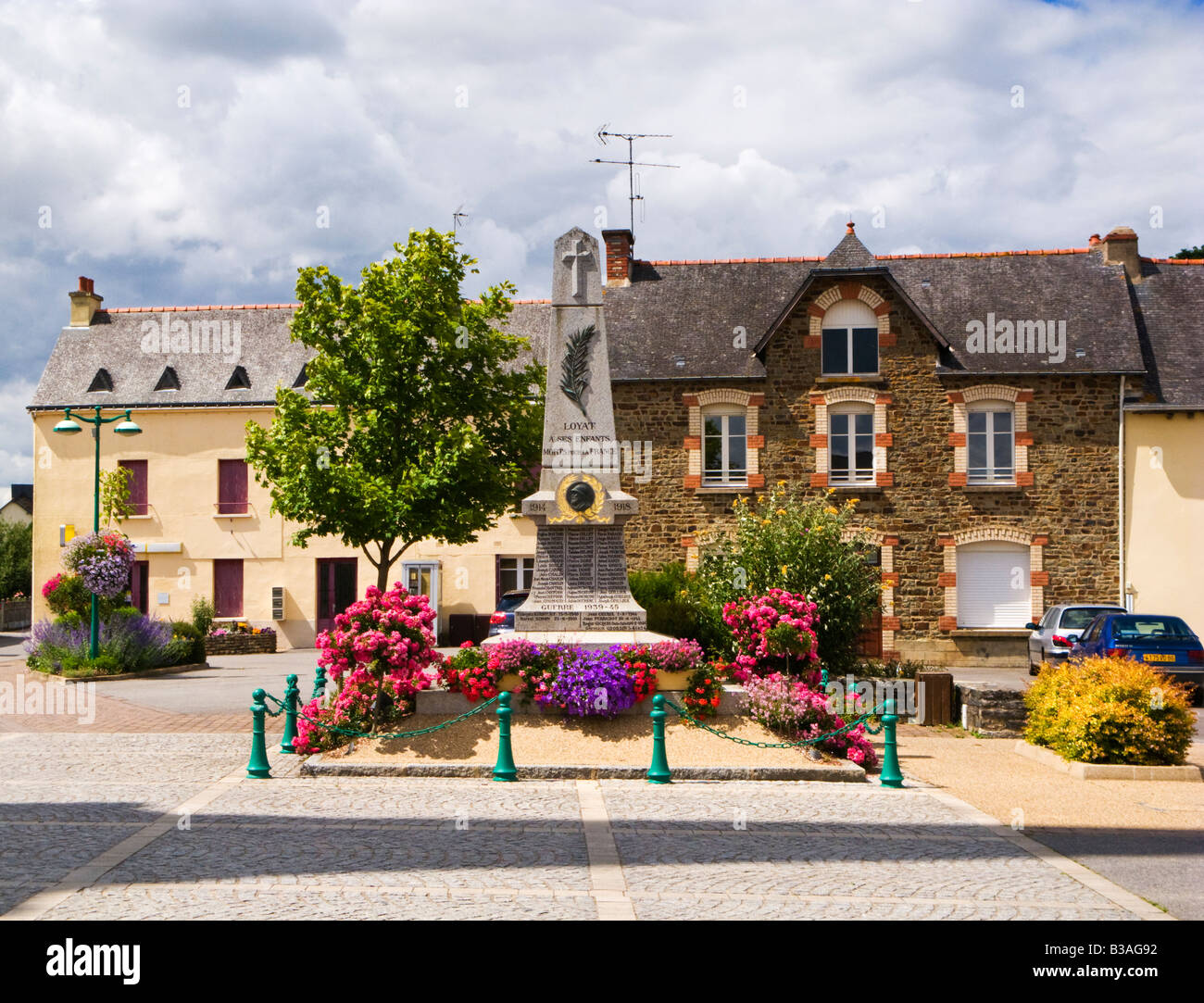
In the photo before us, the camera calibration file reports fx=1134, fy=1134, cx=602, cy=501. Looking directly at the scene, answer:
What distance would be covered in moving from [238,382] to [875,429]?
1733 centimetres

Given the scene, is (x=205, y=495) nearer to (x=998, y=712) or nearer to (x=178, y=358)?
(x=178, y=358)

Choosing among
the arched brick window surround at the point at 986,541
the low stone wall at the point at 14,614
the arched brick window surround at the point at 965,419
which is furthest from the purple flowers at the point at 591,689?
the low stone wall at the point at 14,614

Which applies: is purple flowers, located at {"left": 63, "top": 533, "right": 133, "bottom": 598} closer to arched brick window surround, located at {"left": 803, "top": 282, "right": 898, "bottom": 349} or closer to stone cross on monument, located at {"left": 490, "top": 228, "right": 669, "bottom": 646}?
stone cross on monument, located at {"left": 490, "top": 228, "right": 669, "bottom": 646}

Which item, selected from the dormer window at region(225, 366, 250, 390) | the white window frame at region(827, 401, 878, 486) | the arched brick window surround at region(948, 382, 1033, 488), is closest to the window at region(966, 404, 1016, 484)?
the arched brick window surround at region(948, 382, 1033, 488)

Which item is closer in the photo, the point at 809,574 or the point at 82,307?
the point at 809,574

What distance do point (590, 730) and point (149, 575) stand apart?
2331cm

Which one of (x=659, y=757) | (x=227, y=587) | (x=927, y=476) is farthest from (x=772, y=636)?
(x=227, y=587)

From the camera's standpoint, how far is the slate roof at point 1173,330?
24328mm

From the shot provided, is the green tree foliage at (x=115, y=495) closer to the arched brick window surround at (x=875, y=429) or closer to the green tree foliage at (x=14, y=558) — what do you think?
the arched brick window surround at (x=875, y=429)

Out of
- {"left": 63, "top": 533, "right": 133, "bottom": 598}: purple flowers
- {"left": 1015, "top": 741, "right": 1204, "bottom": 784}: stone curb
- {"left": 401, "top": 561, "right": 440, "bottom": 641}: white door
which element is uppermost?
{"left": 63, "top": 533, "right": 133, "bottom": 598}: purple flowers

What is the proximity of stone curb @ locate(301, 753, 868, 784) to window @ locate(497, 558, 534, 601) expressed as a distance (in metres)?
18.9

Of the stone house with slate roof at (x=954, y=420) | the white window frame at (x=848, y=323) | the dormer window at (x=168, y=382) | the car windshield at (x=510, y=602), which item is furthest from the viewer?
the dormer window at (x=168, y=382)

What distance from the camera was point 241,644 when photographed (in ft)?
93.4

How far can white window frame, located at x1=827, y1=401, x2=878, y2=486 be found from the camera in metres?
24.8
